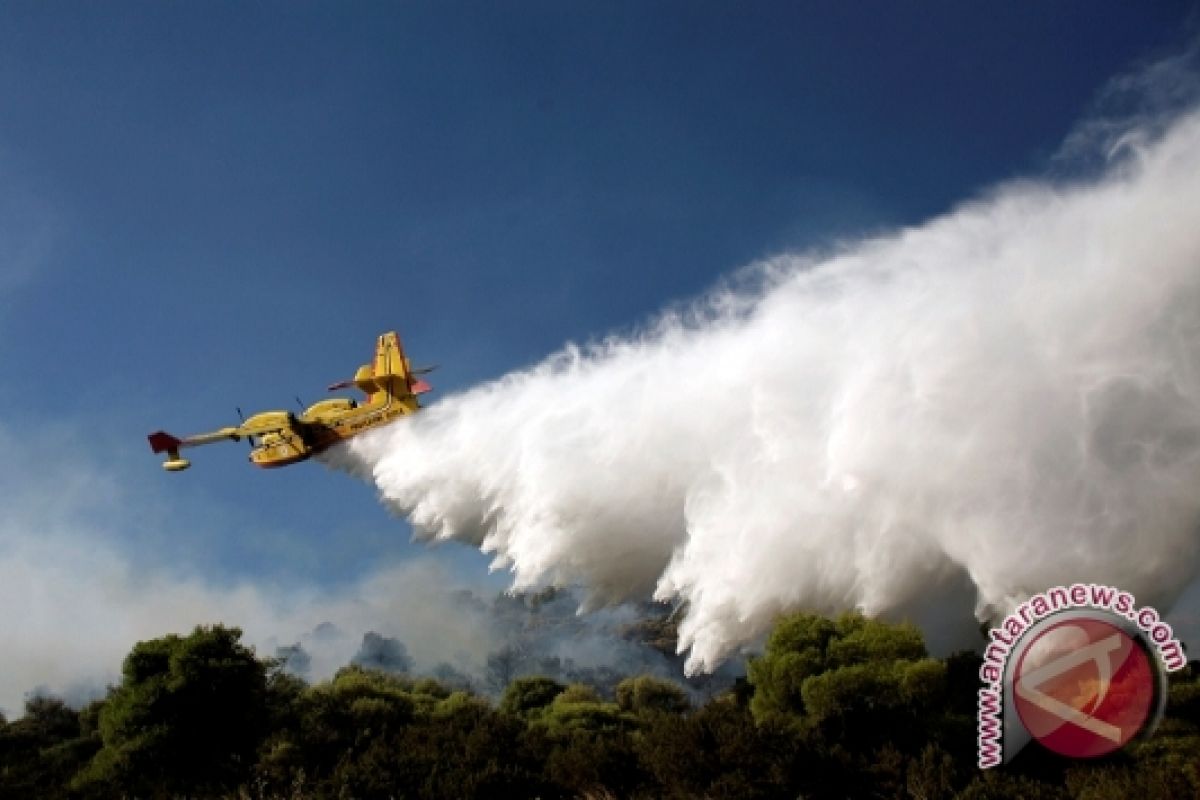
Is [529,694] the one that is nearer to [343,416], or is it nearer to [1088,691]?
[343,416]

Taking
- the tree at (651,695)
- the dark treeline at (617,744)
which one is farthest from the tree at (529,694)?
the dark treeline at (617,744)

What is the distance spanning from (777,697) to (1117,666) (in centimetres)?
986

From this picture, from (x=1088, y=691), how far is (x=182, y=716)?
2219 cm

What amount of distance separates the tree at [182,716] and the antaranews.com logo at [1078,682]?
55.5 feet

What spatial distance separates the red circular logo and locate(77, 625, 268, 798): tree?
1754 cm

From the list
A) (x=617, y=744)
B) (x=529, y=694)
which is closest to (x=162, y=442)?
(x=529, y=694)

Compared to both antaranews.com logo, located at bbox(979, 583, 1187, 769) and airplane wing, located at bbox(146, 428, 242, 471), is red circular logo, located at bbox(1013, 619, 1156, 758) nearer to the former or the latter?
antaranews.com logo, located at bbox(979, 583, 1187, 769)

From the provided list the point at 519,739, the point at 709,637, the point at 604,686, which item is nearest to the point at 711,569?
the point at 709,637

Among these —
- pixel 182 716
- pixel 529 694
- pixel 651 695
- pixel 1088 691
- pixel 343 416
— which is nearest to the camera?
pixel 1088 691

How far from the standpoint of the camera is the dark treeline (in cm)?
1562

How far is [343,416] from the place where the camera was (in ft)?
135

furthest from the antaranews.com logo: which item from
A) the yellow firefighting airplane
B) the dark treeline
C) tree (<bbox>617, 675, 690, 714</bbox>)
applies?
tree (<bbox>617, 675, 690, 714</bbox>)

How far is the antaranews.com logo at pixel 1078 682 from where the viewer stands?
16.4 metres

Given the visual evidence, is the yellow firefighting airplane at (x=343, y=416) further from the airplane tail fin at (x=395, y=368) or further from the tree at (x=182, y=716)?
the tree at (x=182, y=716)
